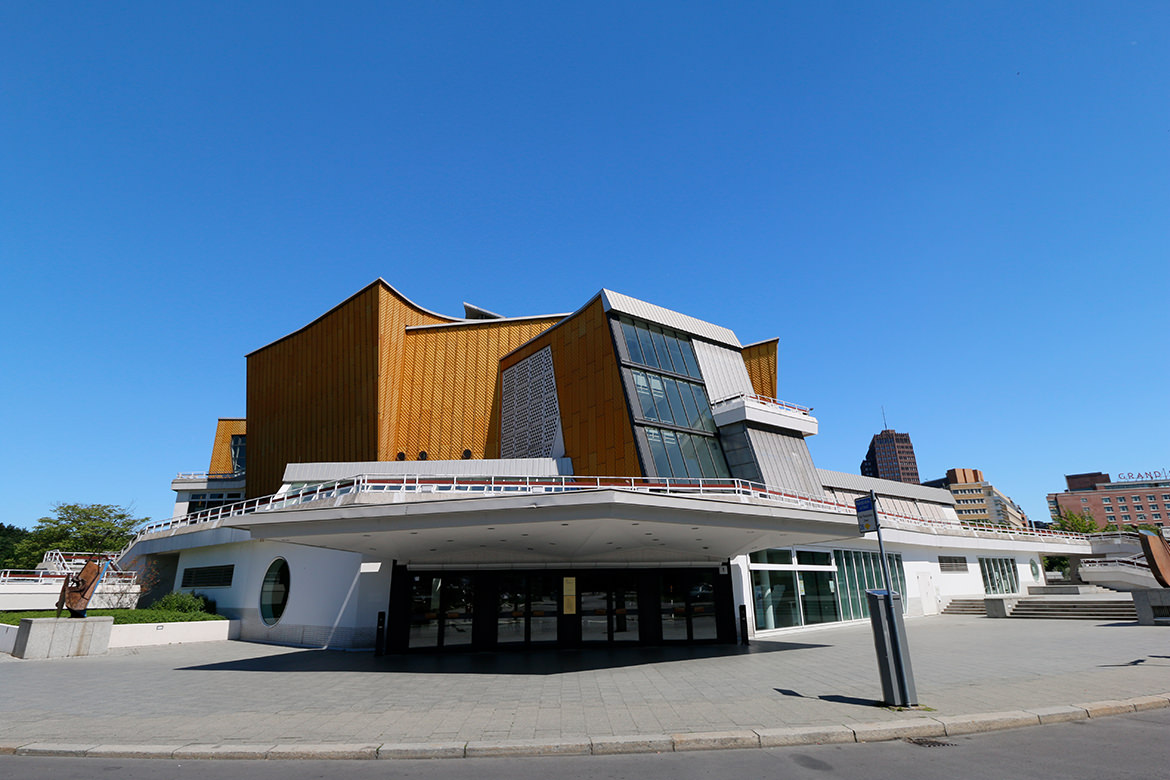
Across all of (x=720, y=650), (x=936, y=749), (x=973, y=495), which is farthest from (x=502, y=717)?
(x=973, y=495)

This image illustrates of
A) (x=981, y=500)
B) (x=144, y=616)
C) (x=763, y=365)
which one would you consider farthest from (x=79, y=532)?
(x=981, y=500)

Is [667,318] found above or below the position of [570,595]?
above

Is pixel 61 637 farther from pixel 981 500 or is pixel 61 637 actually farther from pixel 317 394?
pixel 981 500

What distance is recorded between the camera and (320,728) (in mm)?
8820

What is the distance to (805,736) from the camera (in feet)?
26.5

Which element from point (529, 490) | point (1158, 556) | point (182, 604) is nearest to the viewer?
point (529, 490)

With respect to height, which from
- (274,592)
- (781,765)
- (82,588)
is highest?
(82,588)

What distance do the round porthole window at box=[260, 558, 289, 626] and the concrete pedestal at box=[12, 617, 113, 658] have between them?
5002mm

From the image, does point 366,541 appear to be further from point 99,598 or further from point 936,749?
point 99,598

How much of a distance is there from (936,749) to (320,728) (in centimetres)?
832

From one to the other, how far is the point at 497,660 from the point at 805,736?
36.3ft

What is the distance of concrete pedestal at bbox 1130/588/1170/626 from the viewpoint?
22922mm

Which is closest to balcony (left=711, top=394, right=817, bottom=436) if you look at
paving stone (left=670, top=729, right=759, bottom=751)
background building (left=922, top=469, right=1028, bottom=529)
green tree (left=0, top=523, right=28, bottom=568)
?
paving stone (left=670, top=729, right=759, bottom=751)

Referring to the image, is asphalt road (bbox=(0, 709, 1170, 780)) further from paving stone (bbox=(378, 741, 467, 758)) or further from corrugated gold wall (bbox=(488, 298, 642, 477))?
corrugated gold wall (bbox=(488, 298, 642, 477))
